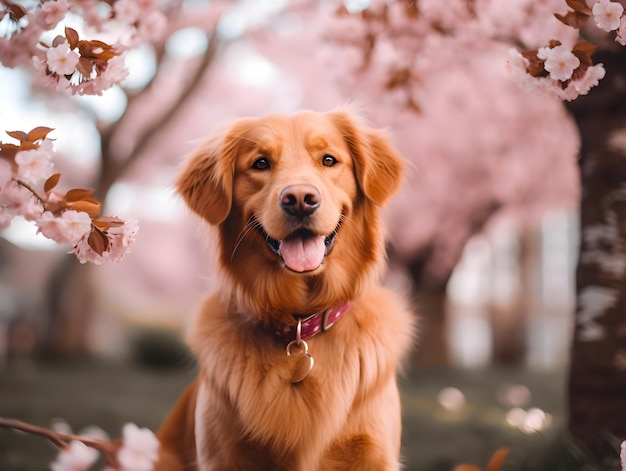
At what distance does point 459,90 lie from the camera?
8.14 m

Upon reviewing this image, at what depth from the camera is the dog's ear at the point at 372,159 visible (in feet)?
8.64

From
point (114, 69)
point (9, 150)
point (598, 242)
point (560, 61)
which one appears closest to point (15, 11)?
point (114, 69)

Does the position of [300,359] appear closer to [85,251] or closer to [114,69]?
[85,251]

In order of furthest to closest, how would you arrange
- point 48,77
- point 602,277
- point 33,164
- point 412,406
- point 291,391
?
1. point 412,406
2. point 602,277
3. point 291,391
4. point 48,77
5. point 33,164

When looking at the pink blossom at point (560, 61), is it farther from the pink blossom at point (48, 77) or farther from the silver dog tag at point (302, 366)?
the pink blossom at point (48, 77)

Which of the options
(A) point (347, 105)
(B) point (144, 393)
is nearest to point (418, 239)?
(B) point (144, 393)

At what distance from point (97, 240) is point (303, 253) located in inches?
29.2

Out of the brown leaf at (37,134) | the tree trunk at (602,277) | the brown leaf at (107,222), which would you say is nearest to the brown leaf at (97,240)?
the brown leaf at (107,222)

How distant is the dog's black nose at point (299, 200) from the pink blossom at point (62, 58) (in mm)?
775

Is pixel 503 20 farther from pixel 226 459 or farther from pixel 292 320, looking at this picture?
pixel 226 459

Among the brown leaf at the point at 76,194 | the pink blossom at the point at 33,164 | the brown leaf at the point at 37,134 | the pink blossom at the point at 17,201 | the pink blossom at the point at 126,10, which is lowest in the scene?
the pink blossom at the point at 17,201

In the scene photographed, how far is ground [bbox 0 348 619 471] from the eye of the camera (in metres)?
3.86

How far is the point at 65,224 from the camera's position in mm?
1841

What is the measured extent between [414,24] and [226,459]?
2912mm
